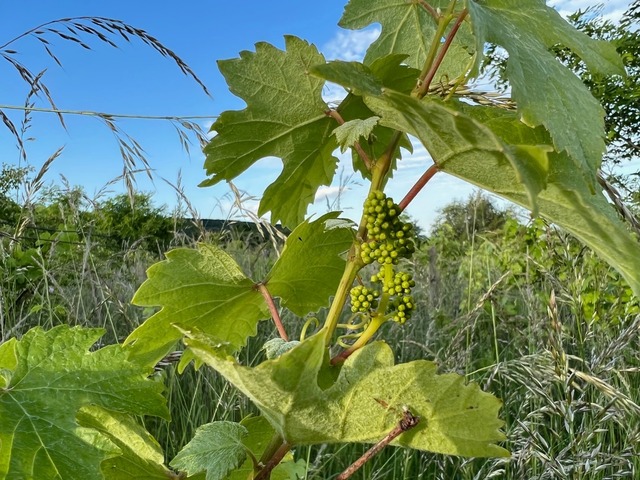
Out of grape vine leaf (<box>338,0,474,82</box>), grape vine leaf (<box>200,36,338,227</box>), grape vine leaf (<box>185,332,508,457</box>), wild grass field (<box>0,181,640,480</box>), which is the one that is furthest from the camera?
wild grass field (<box>0,181,640,480</box>)

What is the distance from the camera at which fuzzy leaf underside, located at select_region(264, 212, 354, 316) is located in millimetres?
708

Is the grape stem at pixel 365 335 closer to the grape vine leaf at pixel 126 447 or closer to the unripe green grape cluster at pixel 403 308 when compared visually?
the unripe green grape cluster at pixel 403 308

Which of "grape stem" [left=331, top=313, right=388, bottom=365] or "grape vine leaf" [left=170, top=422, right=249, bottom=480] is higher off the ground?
"grape stem" [left=331, top=313, right=388, bottom=365]

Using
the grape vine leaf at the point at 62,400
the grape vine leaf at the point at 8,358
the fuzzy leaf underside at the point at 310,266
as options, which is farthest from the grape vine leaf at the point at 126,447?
the fuzzy leaf underside at the point at 310,266

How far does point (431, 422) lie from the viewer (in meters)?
0.54

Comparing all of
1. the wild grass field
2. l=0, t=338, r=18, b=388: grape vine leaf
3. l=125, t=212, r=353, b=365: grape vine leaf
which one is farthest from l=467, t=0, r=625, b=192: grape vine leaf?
the wild grass field

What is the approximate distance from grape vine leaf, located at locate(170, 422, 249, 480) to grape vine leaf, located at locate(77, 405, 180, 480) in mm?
108

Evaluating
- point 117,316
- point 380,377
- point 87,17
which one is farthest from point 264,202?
point 117,316

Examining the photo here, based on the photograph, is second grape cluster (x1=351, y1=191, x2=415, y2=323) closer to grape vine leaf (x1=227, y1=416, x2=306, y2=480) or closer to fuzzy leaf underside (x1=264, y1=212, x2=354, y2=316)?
fuzzy leaf underside (x1=264, y1=212, x2=354, y2=316)

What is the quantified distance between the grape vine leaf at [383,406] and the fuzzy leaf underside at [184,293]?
0.64ft

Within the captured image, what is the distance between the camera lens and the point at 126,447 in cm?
70

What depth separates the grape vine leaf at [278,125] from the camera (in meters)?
0.64

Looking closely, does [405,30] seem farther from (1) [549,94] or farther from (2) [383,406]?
(2) [383,406]

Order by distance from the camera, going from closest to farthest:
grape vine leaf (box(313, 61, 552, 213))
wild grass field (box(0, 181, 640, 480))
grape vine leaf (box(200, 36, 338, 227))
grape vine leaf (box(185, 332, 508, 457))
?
grape vine leaf (box(313, 61, 552, 213)), grape vine leaf (box(185, 332, 508, 457)), grape vine leaf (box(200, 36, 338, 227)), wild grass field (box(0, 181, 640, 480))
